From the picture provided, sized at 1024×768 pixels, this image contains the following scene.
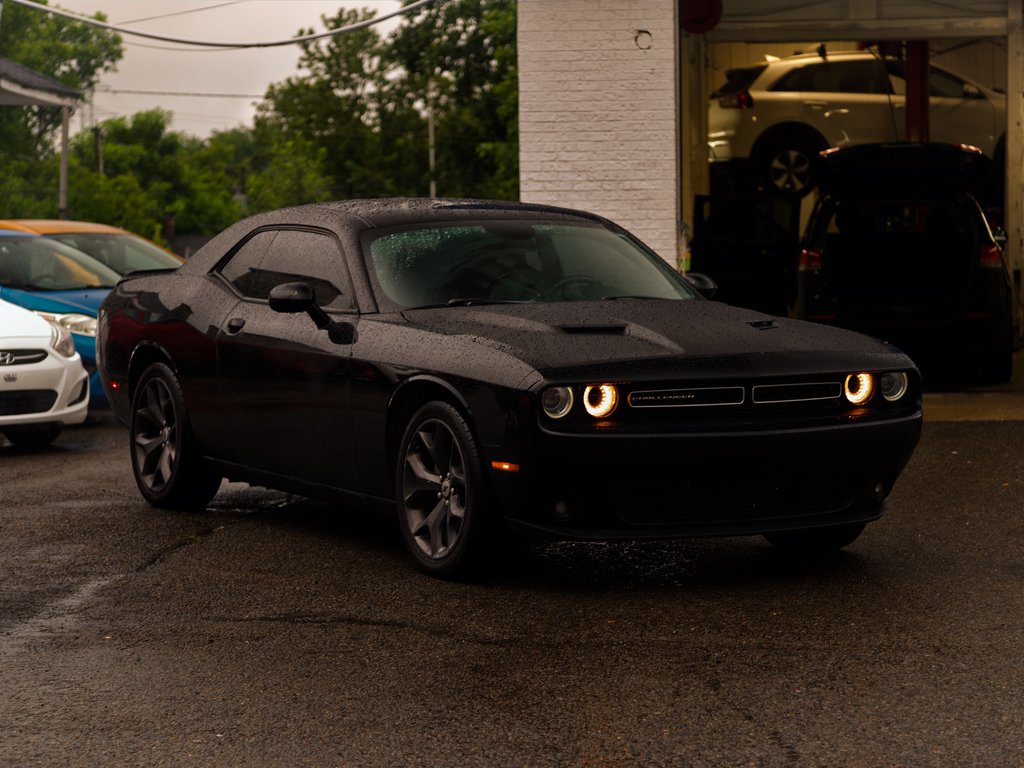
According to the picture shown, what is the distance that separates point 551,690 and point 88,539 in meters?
3.43

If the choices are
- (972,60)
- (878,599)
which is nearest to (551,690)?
(878,599)

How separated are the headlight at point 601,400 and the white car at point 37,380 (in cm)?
645

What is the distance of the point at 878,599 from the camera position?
6281 millimetres

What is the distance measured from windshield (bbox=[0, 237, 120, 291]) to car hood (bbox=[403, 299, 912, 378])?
320 inches

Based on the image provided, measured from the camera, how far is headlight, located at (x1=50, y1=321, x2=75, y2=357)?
12070 millimetres

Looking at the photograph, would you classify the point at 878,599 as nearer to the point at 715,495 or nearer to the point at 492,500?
the point at 715,495

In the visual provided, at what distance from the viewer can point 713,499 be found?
6.33 m

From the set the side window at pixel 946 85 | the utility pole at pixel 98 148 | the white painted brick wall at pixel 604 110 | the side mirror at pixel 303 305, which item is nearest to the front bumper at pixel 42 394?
the white painted brick wall at pixel 604 110

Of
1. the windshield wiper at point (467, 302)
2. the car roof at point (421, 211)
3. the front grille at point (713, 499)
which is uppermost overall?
the car roof at point (421, 211)

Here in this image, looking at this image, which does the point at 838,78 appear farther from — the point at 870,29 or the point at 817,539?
the point at 817,539

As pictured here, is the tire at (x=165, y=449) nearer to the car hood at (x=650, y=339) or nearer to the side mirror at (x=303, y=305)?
the side mirror at (x=303, y=305)

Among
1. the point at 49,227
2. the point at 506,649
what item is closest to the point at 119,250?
the point at 49,227

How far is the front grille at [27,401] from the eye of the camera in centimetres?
1166

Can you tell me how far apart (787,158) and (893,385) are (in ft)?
47.8
